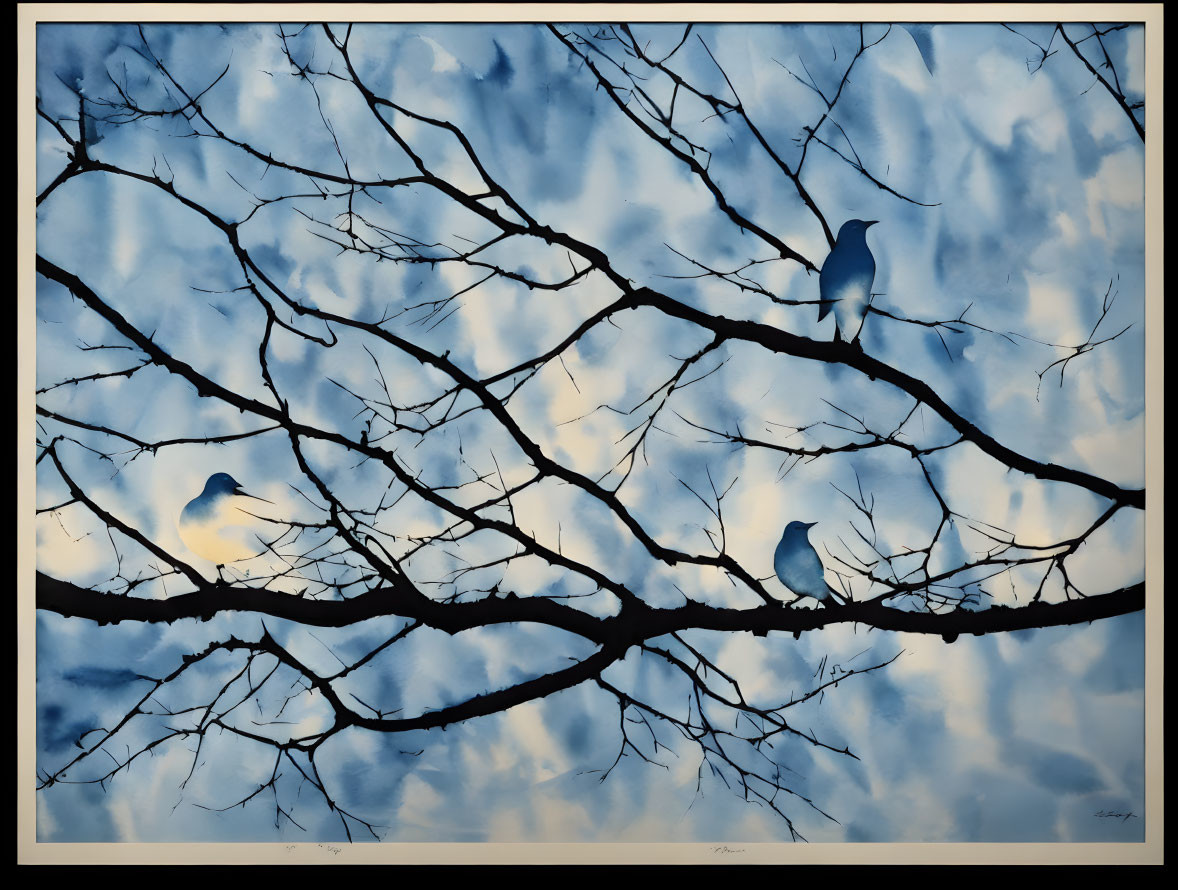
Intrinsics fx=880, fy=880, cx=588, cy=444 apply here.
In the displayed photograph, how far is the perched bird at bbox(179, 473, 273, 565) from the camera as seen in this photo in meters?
1.35

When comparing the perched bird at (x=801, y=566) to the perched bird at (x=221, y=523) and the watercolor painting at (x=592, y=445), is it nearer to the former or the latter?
the watercolor painting at (x=592, y=445)

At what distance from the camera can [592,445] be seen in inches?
53.5

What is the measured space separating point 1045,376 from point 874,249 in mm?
331

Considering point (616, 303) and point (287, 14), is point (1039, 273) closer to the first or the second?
point (616, 303)

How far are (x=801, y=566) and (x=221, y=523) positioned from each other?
0.89 m

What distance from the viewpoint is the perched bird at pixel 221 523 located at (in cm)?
135

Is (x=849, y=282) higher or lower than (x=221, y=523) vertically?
higher

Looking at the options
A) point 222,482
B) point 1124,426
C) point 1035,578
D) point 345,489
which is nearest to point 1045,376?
point 1124,426

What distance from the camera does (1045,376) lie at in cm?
136

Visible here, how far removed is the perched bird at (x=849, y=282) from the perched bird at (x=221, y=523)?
0.92 m
